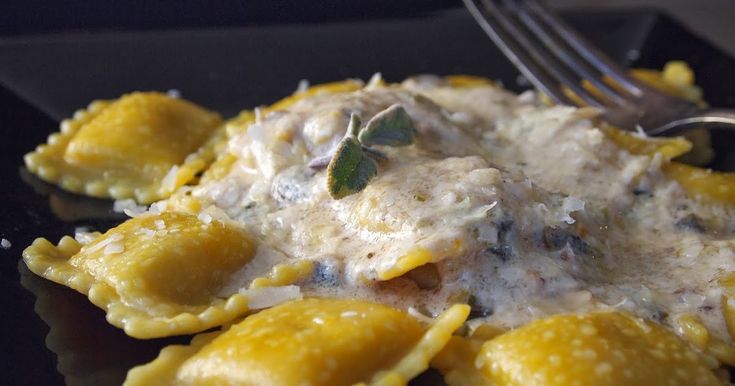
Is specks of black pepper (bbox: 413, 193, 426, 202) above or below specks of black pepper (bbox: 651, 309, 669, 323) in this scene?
above

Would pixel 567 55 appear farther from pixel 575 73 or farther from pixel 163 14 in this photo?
pixel 163 14

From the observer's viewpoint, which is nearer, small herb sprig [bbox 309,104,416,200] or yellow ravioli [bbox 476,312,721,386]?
yellow ravioli [bbox 476,312,721,386]

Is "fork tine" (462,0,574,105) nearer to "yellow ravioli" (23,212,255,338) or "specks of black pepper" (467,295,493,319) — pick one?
"specks of black pepper" (467,295,493,319)

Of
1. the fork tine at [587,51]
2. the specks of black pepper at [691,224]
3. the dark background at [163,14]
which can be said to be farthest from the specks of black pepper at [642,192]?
the dark background at [163,14]

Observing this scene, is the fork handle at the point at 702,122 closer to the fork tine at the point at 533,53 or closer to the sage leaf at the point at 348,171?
the fork tine at the point at 533,53

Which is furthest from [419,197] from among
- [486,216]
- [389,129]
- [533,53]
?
[533,53]

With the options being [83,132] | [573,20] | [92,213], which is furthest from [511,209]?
[573,20]

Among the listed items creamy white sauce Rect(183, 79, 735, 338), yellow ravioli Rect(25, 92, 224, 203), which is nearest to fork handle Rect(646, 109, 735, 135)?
creamy white sauce Rect(183, 79, 735, 338)

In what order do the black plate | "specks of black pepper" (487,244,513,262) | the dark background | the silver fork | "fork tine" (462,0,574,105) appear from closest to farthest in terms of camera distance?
"specks of black pepper" (487,244,513,262) → the black plate → the silver fork → "fork tine" (462,0,574,105) → the dark background
